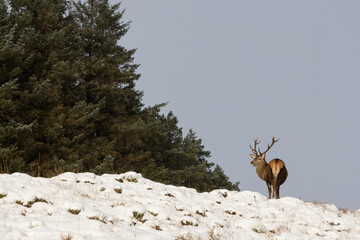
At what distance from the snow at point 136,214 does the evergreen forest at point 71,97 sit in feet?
15.3

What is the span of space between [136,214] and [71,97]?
14536mm

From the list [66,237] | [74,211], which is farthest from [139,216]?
[66,237]

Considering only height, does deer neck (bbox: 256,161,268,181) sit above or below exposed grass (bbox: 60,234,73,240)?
above

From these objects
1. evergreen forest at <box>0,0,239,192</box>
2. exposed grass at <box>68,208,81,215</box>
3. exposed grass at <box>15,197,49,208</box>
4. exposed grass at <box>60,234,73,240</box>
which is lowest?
exposed grass at <box>60,234,73,240</box>

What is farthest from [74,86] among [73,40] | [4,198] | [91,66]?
[4,198]

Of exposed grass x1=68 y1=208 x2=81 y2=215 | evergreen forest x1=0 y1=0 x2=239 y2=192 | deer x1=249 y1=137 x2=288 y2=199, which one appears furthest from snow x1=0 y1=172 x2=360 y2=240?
evergreen forest x1=0 y1=0 x2=239 y2=192

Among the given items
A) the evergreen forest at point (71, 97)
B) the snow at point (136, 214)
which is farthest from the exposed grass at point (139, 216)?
the evergreen forest at point (71, 97)

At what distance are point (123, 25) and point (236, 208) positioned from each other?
62.0 feet

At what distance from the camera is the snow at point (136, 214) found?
215 inches

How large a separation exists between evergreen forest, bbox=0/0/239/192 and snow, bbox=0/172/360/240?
4.65m

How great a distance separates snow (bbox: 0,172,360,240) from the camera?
5.46 metres

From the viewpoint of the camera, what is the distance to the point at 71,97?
1995cm

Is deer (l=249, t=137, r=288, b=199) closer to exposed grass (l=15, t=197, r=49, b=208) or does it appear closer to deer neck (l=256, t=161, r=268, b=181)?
deer neck (l=256, t=161, r=268, b=181)

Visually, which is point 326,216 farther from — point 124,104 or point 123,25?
point 123,25
